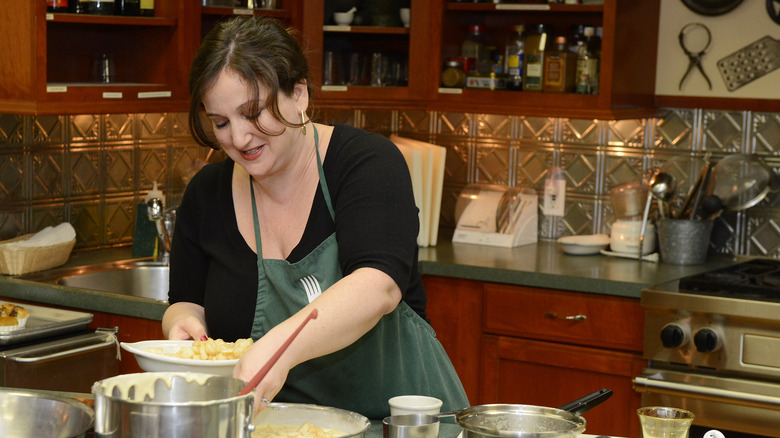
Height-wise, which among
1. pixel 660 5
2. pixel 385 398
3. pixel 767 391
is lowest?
A: pixel 767 391

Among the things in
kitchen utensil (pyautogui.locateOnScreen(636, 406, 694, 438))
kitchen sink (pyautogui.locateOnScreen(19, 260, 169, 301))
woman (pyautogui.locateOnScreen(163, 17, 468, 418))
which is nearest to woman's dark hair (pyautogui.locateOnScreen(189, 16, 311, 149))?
woman (pyautogui.locateOnScreen(163, 17, 468, 418))

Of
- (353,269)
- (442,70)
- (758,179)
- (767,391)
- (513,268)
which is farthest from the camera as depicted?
(442,70)

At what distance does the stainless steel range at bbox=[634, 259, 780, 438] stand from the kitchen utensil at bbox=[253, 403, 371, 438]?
70.8 inches

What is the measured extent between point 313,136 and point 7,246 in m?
1.57

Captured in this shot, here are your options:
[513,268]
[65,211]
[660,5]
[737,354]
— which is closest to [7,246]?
[65,211]

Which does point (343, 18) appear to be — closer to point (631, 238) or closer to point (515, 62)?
point (515, 62)

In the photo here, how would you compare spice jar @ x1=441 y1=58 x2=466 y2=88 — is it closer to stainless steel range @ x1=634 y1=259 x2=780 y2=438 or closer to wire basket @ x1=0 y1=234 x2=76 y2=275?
stainless steel range @ x1=634 y1=259 x2=780 y2=438

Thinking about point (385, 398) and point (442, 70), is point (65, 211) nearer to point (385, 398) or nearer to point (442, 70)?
point (442, 70)

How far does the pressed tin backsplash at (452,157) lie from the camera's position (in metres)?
3.30

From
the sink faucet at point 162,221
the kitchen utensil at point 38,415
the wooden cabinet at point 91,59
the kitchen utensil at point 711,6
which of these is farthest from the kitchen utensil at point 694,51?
the kitchen utensil at point 38,415

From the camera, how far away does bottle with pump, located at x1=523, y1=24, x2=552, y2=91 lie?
3607 millimetres

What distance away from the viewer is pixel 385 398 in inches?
70.9

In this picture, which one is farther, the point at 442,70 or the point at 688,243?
the point at 442,70

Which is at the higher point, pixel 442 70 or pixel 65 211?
pixel 442 70
